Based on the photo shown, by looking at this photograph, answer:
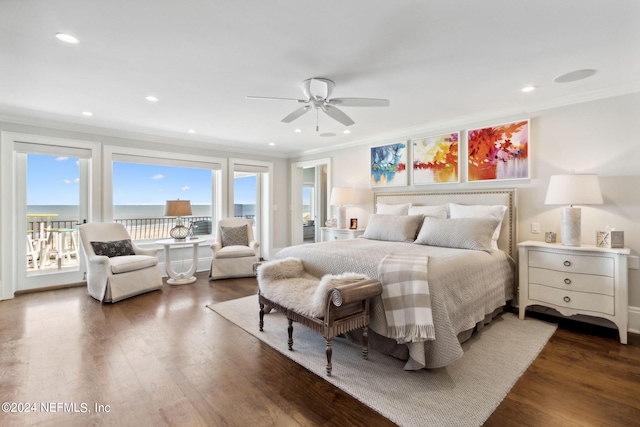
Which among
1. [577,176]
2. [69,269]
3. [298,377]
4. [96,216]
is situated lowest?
[298,377]

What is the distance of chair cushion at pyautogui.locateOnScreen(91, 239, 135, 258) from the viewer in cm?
411

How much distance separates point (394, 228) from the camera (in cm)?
391

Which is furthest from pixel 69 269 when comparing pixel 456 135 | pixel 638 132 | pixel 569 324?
pixel 638 132

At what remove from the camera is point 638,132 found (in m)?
2.95

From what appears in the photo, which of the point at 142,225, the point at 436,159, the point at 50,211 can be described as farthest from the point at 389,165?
the point at 50,211

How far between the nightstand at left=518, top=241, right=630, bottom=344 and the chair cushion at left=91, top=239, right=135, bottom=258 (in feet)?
16.2

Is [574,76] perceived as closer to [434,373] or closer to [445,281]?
[445,281]

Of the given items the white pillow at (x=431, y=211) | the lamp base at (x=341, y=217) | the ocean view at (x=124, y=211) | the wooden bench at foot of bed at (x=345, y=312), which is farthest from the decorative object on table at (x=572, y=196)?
the ocean view at (x=124, y=211)

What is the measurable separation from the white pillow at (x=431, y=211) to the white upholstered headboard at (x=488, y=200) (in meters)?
0.20

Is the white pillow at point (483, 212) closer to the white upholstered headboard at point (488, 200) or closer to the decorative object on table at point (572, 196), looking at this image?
the white upholstered headboard at point (488, 200)

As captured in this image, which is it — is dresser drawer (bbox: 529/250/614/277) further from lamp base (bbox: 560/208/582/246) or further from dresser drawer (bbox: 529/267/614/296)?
lamp base (bbox: 560/208/582/246)

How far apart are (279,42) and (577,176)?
2980 mm

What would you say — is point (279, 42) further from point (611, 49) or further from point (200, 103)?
point (611, 49)

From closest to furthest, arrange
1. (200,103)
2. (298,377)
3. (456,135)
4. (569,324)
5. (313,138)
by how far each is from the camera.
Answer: (298,377) < (569,324) < (200,103) < (456,135) < (313,138)
